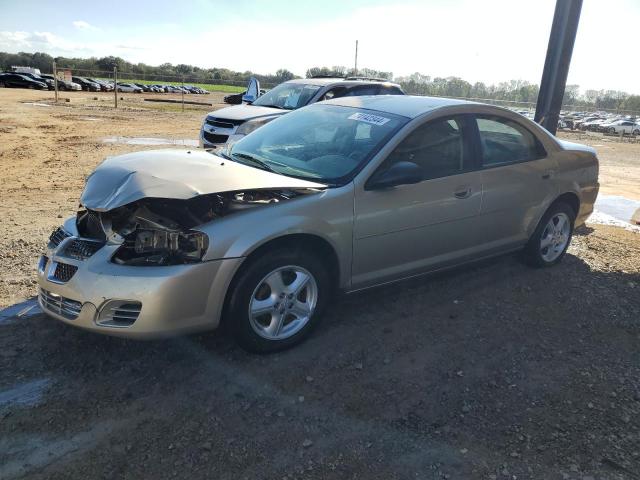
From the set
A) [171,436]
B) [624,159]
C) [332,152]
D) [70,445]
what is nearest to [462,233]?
[332,152]

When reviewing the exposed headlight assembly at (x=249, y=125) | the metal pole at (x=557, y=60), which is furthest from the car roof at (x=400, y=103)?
the exposed headlight assembly at (x=249, y=125)

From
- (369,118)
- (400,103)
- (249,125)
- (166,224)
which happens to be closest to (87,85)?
(249,125)

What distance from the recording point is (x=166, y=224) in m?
3.26

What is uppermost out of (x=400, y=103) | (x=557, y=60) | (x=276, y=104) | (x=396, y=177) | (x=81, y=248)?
(x=557, y=60)

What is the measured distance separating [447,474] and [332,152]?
2448 mm

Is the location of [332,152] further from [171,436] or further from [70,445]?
[70,445]

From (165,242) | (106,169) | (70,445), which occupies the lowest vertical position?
(70,445)

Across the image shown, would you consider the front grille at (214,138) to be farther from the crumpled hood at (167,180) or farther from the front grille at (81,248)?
the front grille at (81,248)

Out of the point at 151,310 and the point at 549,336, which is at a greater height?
the point at 151,310

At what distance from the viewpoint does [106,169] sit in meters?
3.69

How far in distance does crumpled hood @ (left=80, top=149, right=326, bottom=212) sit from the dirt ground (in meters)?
1.04

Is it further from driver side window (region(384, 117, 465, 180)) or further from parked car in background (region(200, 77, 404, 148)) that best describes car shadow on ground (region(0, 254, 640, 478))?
parked car in background (region(200, 77, 404, 148))

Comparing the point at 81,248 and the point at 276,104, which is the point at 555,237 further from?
the point at 276,104

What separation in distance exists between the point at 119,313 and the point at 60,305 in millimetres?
467
